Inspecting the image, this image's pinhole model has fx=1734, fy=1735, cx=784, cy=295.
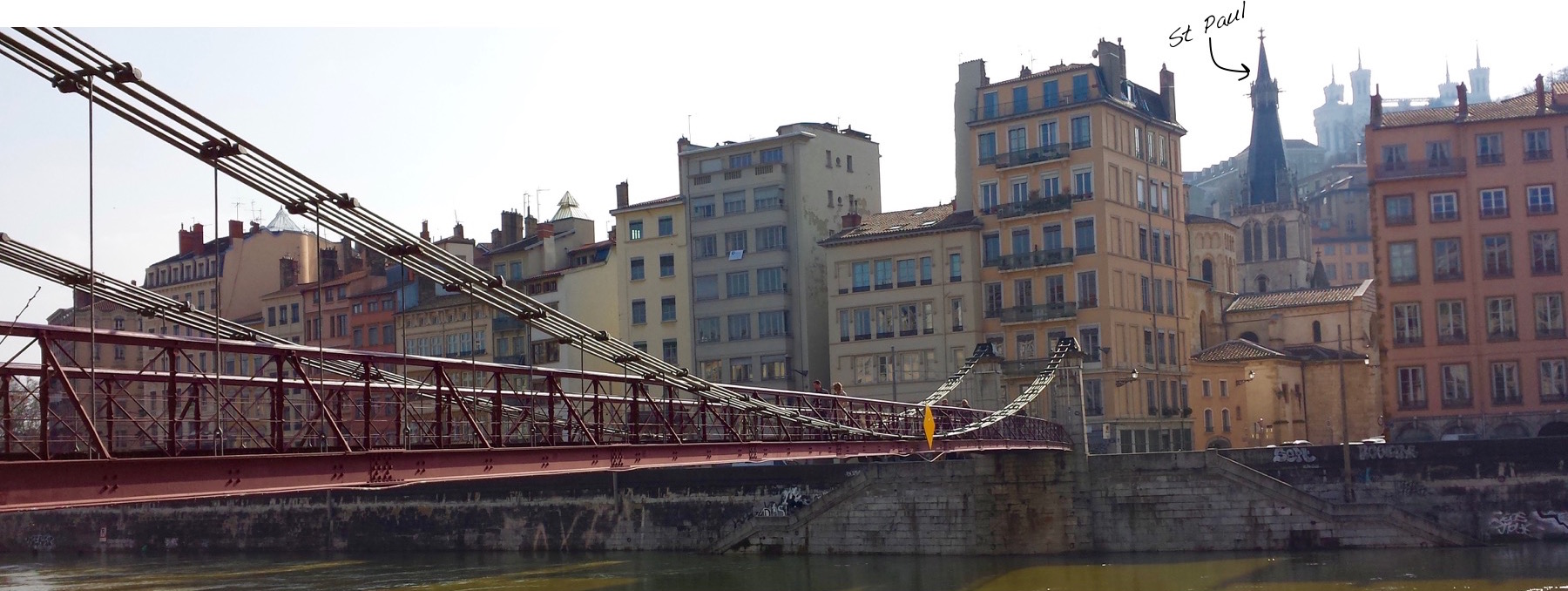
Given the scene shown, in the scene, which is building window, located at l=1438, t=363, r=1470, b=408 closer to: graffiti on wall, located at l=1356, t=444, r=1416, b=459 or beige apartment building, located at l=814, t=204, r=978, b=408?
graffiti on wall, located at l=1356, t=444, r=1416, b=459

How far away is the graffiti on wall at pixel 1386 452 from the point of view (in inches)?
2329

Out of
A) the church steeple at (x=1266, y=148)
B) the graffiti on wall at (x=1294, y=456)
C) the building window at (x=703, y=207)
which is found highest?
the church steeple at (x=1266, y=148)

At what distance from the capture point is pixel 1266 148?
158 meters

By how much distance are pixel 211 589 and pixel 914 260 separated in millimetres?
33885

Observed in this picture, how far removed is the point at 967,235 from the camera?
7700 centimetres

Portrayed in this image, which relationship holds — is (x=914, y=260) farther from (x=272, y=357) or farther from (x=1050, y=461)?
(x=272, y=357)

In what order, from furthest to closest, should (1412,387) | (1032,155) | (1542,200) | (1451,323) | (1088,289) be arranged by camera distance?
(1032,155)
(1088,289)
(1412,387)
(1451,323)
(1542,200)

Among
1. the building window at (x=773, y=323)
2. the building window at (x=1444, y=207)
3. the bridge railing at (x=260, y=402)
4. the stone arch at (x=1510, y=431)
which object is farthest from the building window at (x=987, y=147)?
the bridge railing at (x=260, y=402)

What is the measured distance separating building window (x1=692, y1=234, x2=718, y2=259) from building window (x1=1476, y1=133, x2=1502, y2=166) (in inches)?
1394

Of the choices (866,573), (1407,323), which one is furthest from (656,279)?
(1407,323)

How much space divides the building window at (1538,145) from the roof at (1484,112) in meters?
0.71

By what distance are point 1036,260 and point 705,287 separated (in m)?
18.5

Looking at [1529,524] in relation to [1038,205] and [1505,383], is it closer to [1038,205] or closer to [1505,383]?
[1505,383]

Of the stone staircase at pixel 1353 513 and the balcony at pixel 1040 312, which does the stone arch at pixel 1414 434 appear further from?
the balcony at pixel 1040 312
